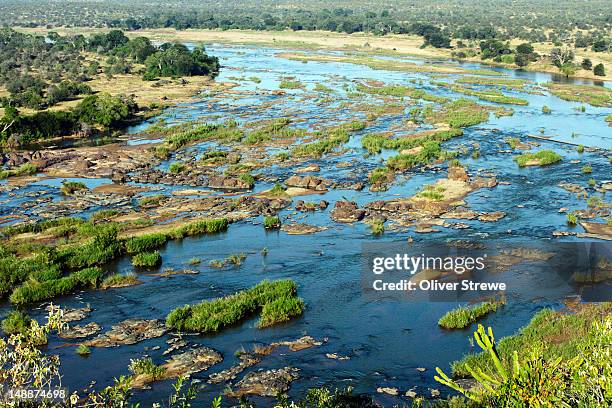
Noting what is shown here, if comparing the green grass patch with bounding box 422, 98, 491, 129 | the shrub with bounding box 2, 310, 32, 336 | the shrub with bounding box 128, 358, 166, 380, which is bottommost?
the shrub with bounding box 128, 358, 166, 380

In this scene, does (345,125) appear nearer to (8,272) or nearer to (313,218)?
(313,218)

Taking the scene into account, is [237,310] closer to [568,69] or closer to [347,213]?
[347,213]

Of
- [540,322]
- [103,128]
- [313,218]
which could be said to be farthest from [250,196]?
[103,128]

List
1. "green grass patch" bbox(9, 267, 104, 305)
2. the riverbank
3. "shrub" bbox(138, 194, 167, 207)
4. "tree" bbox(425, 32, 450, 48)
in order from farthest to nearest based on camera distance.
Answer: "tree" bbox(425, 32, 450, 48) < the riverbank < "shrub" bbox(138, 194, 167, 207) < "green grass patch" bbox(9, 267, 104, 305)

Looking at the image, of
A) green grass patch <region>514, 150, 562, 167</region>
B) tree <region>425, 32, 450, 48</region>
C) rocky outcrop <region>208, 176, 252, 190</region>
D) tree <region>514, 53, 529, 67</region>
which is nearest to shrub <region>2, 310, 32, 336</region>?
rocky outcrop <region>208, 176, 252, 190</region>

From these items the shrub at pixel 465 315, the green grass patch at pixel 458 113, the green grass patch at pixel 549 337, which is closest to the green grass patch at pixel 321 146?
the green grass patch at pixel 458 113

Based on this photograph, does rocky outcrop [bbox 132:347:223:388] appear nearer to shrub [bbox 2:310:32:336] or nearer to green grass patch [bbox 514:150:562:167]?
shrub [bbox 2:310:32:336]
